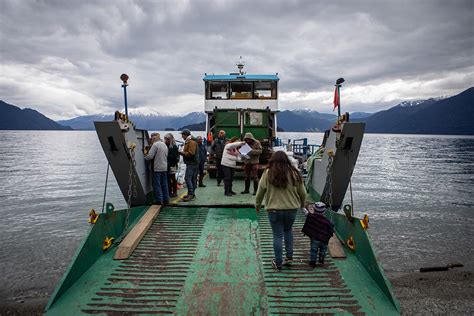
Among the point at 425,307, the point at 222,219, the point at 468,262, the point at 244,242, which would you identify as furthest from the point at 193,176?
the point at 468,262

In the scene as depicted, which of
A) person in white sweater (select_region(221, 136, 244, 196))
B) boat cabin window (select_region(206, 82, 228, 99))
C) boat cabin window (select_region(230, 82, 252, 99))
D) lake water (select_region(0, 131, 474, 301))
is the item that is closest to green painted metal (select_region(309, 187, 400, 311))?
person in white sweater (select_region(221, 136, 244, 196))

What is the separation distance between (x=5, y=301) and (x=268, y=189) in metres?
6.76

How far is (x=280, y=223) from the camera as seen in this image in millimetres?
4734

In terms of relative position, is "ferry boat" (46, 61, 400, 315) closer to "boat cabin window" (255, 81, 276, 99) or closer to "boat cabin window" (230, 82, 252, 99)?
"boat cabin window" (255, 81, 276, 99)

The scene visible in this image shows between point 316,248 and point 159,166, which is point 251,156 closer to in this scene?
point 159,166

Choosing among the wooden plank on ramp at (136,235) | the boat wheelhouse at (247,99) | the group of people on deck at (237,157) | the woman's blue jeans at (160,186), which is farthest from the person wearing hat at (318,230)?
the boat wheelhouse at (247,99)

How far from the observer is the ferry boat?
4148mm

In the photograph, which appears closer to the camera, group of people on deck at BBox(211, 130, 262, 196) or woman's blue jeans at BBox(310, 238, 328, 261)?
woman's blue jeans at BBox(310, 238, 328, 261)

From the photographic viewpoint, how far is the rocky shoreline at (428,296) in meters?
6.94

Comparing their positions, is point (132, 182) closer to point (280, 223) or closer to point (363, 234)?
point (280, 223)

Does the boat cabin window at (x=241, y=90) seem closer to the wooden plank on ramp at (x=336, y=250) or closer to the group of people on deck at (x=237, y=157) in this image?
the group of people on deck at (x=237, y=157)

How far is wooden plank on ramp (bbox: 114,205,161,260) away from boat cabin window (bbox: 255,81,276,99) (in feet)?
29.6

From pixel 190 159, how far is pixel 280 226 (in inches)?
153

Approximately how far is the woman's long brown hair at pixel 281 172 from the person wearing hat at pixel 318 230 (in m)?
0.71
